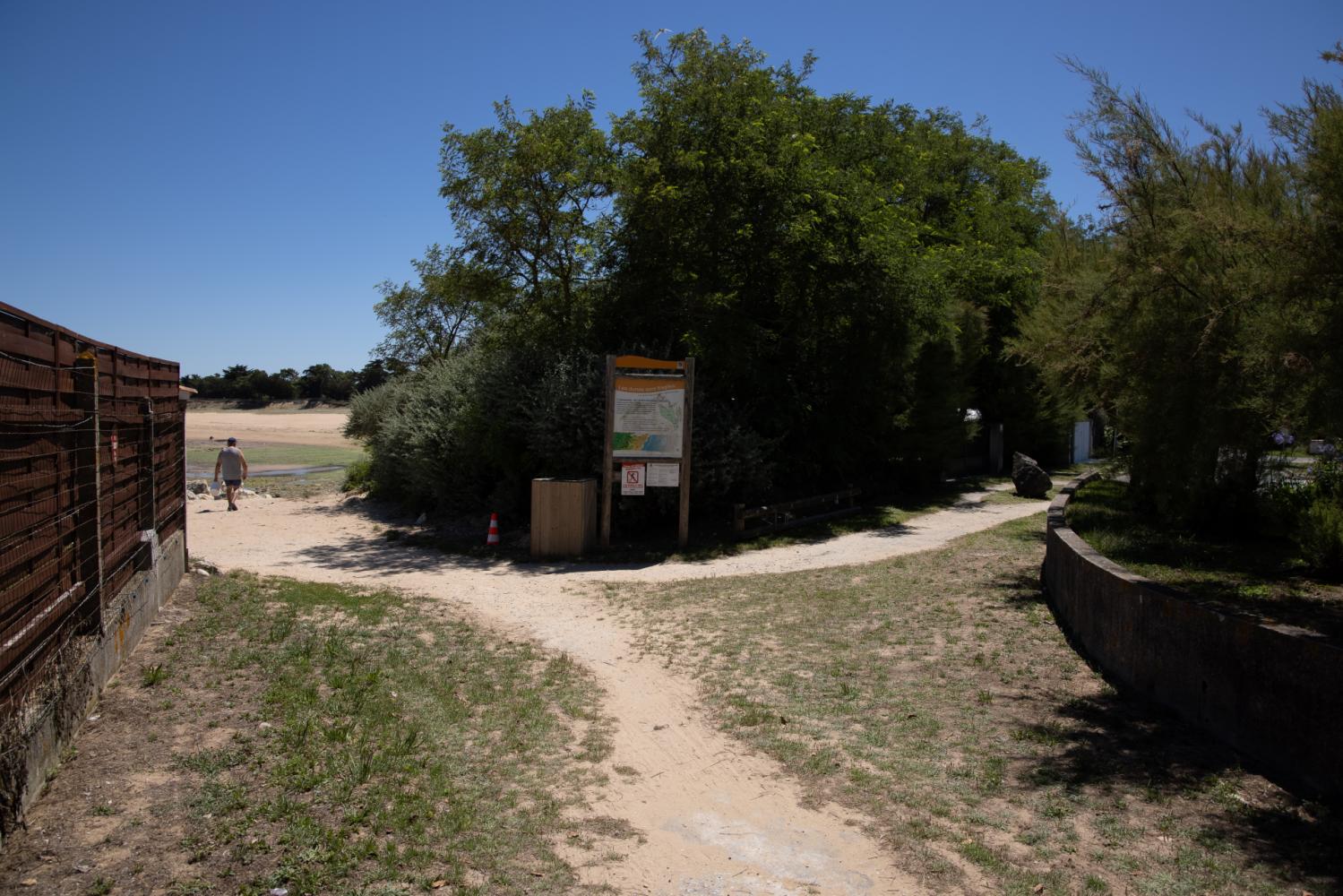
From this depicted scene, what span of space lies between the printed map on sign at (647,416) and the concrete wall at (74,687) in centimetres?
798

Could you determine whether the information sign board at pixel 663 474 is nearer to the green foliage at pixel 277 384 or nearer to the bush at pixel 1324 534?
the bush at pixel 1324 534


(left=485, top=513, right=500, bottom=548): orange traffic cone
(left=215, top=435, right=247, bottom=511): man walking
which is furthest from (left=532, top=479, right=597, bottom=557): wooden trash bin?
(left=215, top=435, right=247, bottom=511): man walking

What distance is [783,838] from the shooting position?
16.1 feet

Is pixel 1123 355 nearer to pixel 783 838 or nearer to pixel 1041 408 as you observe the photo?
pixel 783 838

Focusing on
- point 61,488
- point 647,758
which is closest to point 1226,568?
point 647,758

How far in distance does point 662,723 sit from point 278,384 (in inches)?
3962

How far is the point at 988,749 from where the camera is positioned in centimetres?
608

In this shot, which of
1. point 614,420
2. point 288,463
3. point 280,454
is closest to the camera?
point 614,420

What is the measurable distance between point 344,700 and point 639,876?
299 centimetres

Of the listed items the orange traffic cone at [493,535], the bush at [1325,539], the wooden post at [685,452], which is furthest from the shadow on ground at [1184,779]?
the orange traffic cone at [493,535]

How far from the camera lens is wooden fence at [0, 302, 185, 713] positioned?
487cm

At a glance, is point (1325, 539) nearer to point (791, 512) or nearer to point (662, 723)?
point (662, 723)

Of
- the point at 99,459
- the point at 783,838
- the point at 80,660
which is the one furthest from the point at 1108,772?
the point at 99,459

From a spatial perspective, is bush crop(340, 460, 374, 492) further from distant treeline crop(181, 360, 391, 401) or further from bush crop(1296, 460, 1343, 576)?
distant treeline crop(181, 360, 391, 401)
